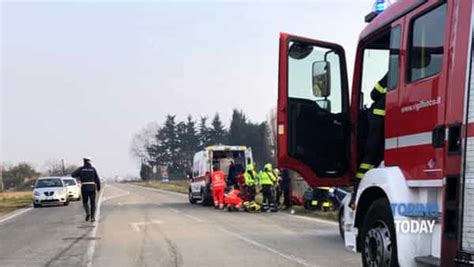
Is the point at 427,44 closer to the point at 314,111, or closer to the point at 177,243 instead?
the point at 314,111

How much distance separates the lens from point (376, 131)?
20.0ft

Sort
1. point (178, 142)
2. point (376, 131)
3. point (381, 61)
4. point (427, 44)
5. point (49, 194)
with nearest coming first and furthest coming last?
point (427, 44), point (376, 131), point (381, 61), point (49, 194), point (178, 142)

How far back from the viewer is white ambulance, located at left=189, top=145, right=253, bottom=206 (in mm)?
23141

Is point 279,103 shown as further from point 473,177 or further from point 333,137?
point 473,177

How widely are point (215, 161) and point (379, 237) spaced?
18766 millimetres

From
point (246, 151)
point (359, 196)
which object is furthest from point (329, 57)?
point (246, 151)

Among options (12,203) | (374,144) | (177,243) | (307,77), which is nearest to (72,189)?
(12,203)

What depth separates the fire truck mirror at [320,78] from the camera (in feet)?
21.5

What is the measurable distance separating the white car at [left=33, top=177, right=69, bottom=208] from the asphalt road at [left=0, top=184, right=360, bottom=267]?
10.5 meters

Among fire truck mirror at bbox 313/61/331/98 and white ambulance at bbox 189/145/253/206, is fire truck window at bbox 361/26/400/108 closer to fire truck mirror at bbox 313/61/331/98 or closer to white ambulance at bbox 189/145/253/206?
fire truck mirror at bbox 313/61/331/98

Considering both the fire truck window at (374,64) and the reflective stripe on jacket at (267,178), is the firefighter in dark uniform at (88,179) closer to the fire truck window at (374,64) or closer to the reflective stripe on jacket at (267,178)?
the reflective stripe on jacket at (267,178)

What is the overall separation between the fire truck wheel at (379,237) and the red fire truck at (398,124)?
10 millimetres

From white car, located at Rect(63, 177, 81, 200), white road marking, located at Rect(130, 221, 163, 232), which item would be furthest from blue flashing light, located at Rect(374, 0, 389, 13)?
white car, located at Rect(63, 177, 81, 200)

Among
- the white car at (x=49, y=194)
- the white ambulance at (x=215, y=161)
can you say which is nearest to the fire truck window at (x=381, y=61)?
the white ambulance at (x=215, y=161)
